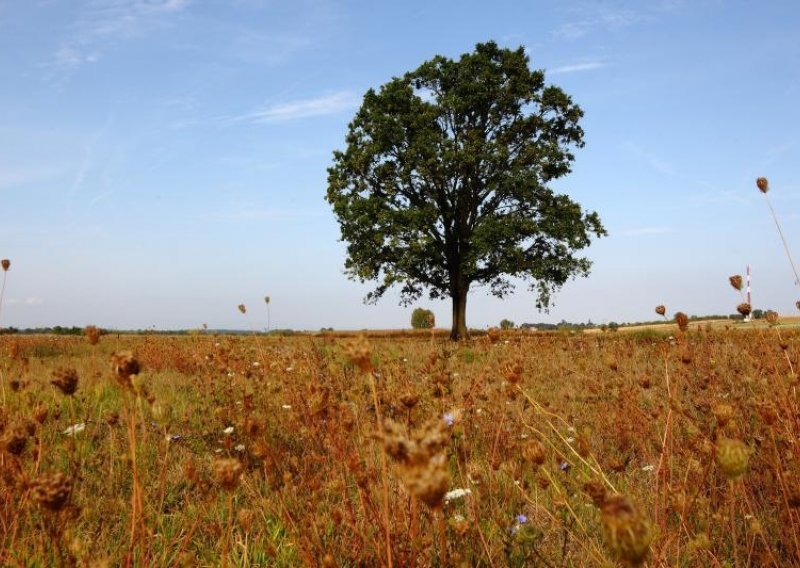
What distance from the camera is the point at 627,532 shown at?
87cm

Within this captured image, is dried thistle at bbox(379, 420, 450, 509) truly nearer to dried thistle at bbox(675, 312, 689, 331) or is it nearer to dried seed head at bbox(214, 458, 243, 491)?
dried seed head at bbox(214, 458, 243, 491)

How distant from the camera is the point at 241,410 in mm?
5453

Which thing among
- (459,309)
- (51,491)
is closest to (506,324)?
(459,309)

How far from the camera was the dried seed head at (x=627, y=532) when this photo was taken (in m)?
0.85

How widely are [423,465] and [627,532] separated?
1.10 ft

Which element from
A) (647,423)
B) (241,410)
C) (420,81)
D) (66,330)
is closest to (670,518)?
(647,423)

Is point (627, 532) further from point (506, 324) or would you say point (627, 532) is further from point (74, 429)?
point (506, 324)

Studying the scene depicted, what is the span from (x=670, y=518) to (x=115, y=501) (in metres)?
3.46

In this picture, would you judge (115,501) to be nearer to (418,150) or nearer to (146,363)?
(146,363)

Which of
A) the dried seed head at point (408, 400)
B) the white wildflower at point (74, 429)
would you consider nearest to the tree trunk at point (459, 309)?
the white wildflower at point (74, 429)

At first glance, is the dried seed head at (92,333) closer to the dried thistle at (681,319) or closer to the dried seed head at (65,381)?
the dried seed head at (65,381)

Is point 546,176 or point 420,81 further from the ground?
point 420,81

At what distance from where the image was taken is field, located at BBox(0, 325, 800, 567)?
1.71 m

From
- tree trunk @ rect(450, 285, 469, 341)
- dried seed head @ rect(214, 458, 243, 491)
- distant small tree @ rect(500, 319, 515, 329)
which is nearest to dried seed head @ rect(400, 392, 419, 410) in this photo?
dried seed head @ rect(214, 458, 243, 491)
